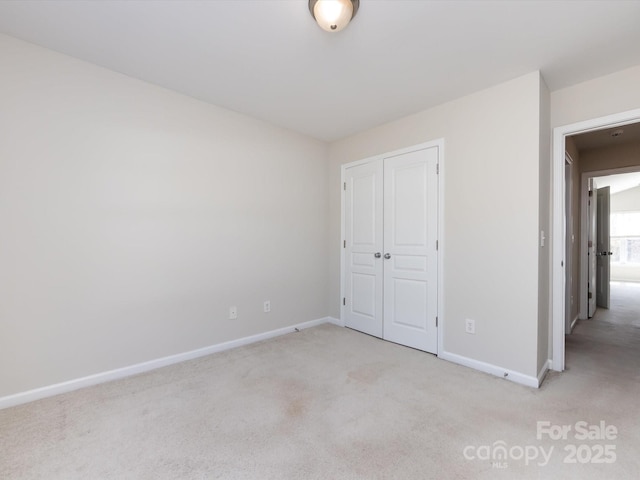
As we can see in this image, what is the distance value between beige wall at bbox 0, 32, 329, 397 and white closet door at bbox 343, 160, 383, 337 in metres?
0.86

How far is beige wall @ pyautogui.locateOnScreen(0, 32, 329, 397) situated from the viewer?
6.65 feet

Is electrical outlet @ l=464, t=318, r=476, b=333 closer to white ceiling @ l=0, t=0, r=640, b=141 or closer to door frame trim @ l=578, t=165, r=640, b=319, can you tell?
white ceiling @ l=0, t=0, r=640, b=141

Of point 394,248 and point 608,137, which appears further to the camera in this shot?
point 608,137

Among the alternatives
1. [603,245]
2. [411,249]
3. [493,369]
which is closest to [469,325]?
[493,369]

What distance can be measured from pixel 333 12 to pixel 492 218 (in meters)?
1.97

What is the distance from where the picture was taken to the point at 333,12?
162 cm

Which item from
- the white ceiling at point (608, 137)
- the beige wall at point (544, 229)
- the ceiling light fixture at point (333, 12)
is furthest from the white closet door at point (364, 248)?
the white ceiling at point (608, 137)

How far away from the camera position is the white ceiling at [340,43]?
67.3 inches

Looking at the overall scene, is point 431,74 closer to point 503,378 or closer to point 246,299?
point 503,378

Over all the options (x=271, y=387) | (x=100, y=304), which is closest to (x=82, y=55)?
(x=100, y=304)

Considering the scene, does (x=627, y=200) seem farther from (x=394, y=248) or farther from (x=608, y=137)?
(x=394, y=248)

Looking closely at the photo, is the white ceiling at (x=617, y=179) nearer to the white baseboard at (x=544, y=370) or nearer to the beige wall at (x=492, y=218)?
the beige wall at (x=492, y=218)

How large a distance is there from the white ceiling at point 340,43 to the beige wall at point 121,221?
305 mm

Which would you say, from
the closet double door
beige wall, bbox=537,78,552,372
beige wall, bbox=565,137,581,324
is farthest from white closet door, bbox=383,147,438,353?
beige wall, bbox=565,137,581,324
